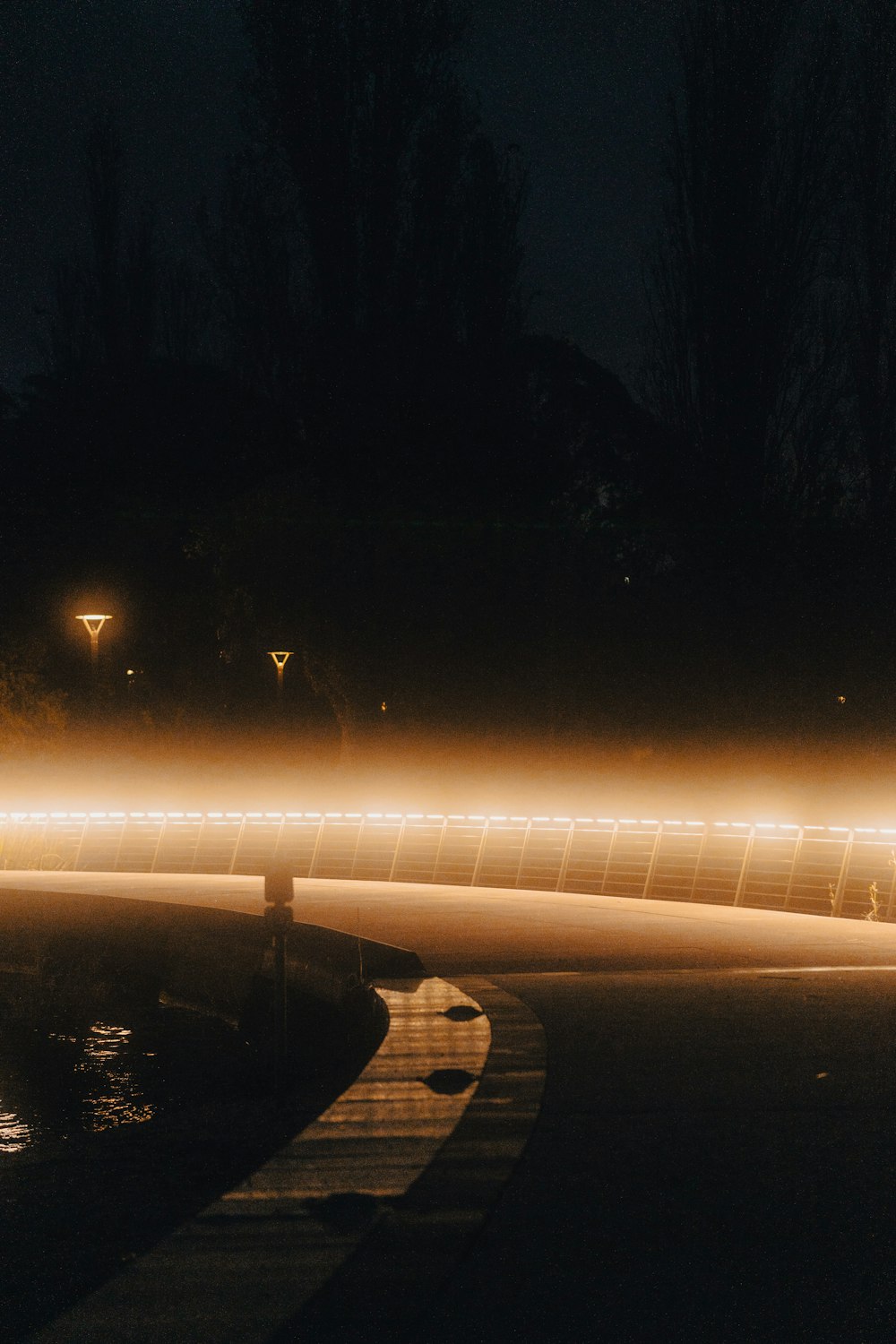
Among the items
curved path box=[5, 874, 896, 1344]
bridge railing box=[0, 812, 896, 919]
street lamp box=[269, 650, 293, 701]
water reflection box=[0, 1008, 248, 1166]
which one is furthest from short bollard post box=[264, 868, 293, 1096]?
street lamp box=[269, 650, 293, 701]

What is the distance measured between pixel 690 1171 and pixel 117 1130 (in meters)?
4.08

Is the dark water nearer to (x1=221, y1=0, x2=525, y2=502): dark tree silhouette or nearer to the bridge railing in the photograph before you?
the bridge railing

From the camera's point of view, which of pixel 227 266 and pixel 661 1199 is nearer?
pixel 661 1199

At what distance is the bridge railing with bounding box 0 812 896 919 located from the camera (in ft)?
55.4

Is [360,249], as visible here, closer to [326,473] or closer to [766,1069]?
[326,473]

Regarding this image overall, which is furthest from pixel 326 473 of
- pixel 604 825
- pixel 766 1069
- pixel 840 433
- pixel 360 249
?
pixel 766 1069

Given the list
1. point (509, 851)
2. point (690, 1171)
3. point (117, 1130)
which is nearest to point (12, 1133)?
point (117, 1130)

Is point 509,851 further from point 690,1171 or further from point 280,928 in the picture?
point 690,1171

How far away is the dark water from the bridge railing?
3648 mm

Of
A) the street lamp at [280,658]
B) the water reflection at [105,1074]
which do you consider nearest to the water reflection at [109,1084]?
the water reflection at [105,1074]

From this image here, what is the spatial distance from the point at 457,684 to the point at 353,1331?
26.9 metres

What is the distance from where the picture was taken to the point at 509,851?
838 inches

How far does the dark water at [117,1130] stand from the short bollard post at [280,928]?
370 millimetres

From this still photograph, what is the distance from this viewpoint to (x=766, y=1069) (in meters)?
7.99
